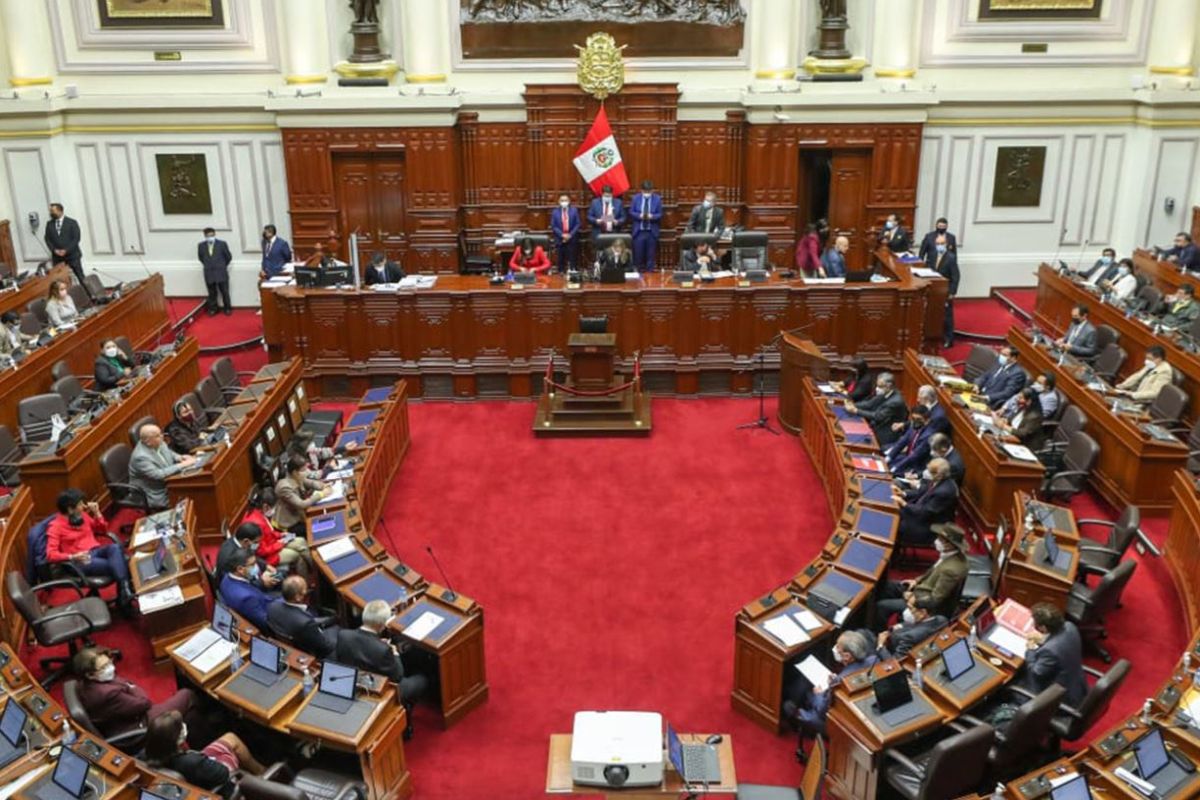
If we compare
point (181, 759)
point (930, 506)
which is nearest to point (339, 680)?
point (181, 759)

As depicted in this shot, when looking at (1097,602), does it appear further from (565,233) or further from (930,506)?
(565,233)

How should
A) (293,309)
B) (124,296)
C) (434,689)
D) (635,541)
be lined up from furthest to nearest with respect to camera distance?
(124,296) < (293,309) < (635,541) < (434,689)

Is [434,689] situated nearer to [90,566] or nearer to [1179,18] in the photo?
[90,566]

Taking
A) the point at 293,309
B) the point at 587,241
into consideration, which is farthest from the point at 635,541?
the point at 587,241

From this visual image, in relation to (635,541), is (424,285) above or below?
above

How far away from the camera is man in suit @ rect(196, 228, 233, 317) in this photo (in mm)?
16453

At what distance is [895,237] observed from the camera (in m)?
15.7

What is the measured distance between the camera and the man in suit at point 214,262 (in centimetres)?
1645

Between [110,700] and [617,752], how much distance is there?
3.24 meters

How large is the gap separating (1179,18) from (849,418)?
34.9 feet

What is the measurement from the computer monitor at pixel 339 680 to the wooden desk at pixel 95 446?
4290mm

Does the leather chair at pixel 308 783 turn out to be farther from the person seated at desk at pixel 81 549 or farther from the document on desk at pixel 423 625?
the person seated at desk at pixel 81 549

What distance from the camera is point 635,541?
9859 mm

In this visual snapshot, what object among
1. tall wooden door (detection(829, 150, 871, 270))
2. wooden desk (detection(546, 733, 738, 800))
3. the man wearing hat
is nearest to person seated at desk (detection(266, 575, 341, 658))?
wooden desk (detection(546, 733, 738, 800))
